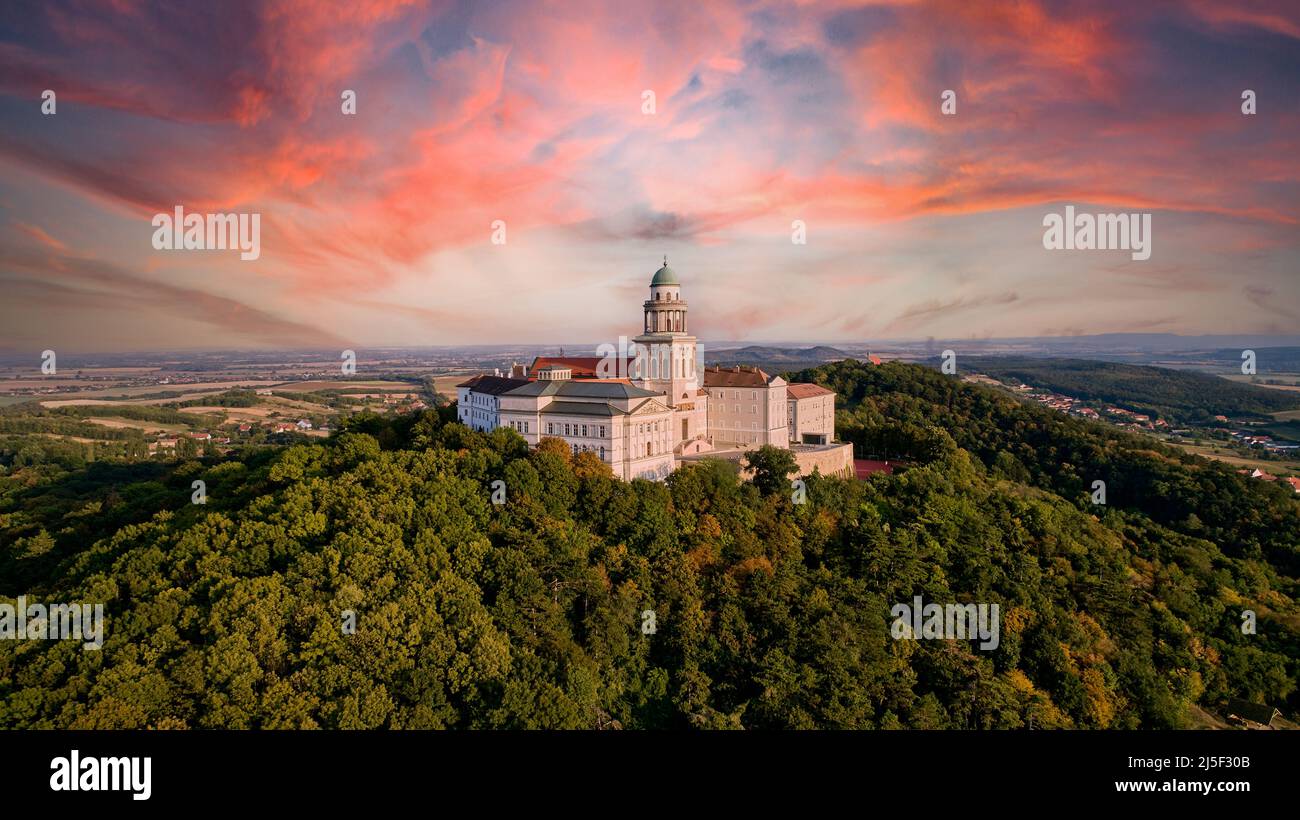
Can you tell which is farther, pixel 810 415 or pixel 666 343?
pixel 810 415

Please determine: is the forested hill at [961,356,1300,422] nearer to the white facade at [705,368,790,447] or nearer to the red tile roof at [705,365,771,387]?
the white facade at [705,368,790,447]

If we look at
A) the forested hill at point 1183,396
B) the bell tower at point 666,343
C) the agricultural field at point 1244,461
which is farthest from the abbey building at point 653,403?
the forested hill at point 1183,396

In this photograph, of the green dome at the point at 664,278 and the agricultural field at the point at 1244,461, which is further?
the agricultural field at the point at 1244,461

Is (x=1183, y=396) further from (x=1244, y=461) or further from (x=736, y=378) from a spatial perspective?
(x=736, y=378)

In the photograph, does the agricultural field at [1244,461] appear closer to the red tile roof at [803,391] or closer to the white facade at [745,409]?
the red tile roof at [803,391]

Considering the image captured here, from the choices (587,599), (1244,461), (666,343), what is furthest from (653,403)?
(1244,461)
